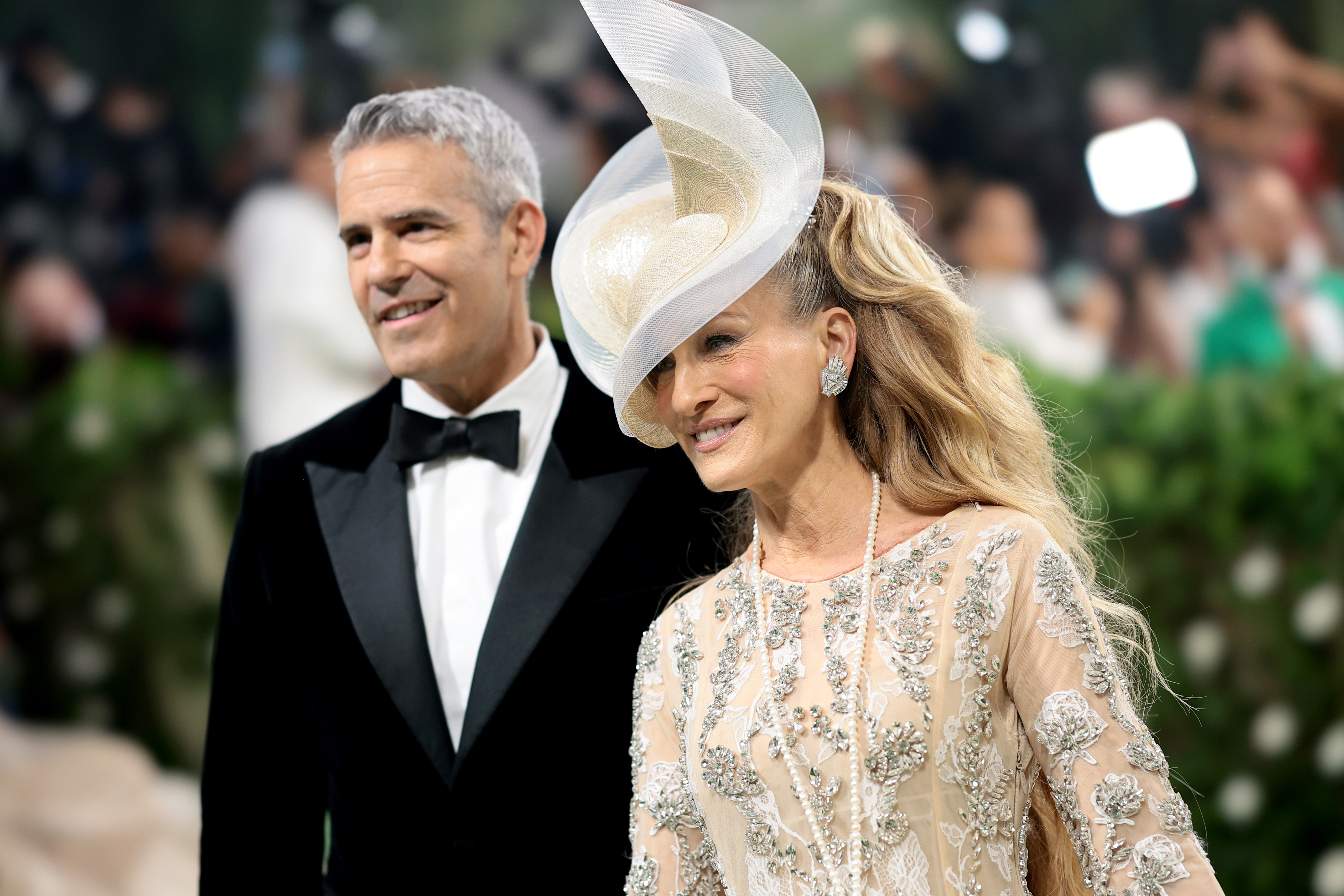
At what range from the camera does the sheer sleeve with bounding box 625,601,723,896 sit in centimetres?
173

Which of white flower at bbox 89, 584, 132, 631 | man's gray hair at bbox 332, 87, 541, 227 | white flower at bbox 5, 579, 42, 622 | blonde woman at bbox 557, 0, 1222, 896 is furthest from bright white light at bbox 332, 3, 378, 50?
blonde woman at bbox 557, 0, 1222, 896

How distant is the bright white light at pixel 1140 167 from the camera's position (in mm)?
4957

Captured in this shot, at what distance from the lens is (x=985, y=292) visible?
495 cm

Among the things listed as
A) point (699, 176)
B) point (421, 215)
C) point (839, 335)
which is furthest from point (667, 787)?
point (421, 215)

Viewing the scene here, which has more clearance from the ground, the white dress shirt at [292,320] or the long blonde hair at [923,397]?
the white dress shirt at [292,320]

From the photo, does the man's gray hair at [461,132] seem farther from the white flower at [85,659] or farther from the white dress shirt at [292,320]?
the white flower at [85,659]

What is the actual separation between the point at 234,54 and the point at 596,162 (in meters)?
1.64

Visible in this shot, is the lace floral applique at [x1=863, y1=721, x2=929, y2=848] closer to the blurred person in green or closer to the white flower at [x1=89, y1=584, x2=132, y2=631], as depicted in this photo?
the blurred person in green

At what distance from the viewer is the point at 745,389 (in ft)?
5.29

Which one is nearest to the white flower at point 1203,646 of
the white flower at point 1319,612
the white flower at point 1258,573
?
the white flower at point 1258,573

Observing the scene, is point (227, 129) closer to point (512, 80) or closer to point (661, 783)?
point (512, 80)

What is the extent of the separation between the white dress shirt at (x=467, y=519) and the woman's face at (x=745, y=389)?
0.56m

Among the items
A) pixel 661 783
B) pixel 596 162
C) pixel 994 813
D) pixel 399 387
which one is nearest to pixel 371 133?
pixel 399 387

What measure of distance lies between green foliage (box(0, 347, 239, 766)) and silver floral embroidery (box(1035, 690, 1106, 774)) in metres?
4.02
